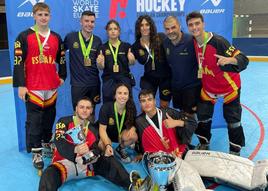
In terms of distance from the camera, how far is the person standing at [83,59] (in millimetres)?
3291

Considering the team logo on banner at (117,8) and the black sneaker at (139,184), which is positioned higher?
the team logo on banner at (117,8)

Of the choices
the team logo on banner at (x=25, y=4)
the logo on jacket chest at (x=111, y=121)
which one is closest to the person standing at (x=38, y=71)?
the team logo on banner at (x=25, y=4)

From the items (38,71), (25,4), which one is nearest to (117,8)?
(25,4)

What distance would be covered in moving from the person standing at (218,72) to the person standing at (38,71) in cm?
137

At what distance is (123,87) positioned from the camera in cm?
298

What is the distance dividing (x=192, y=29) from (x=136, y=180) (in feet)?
4.80

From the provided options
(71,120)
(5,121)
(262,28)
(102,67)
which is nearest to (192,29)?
(102,67)

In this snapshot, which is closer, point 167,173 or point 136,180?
point 167,173

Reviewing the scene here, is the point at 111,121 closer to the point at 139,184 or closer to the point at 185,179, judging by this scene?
the point at 139,184

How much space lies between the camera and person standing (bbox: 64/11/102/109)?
130 inches

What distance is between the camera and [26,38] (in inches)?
118

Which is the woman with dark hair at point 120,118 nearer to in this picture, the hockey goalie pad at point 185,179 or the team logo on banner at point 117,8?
the hockey goalie pad at point 185,179

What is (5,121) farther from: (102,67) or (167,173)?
(167,173)

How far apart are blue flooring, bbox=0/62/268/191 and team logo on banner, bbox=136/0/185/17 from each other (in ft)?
5.34
